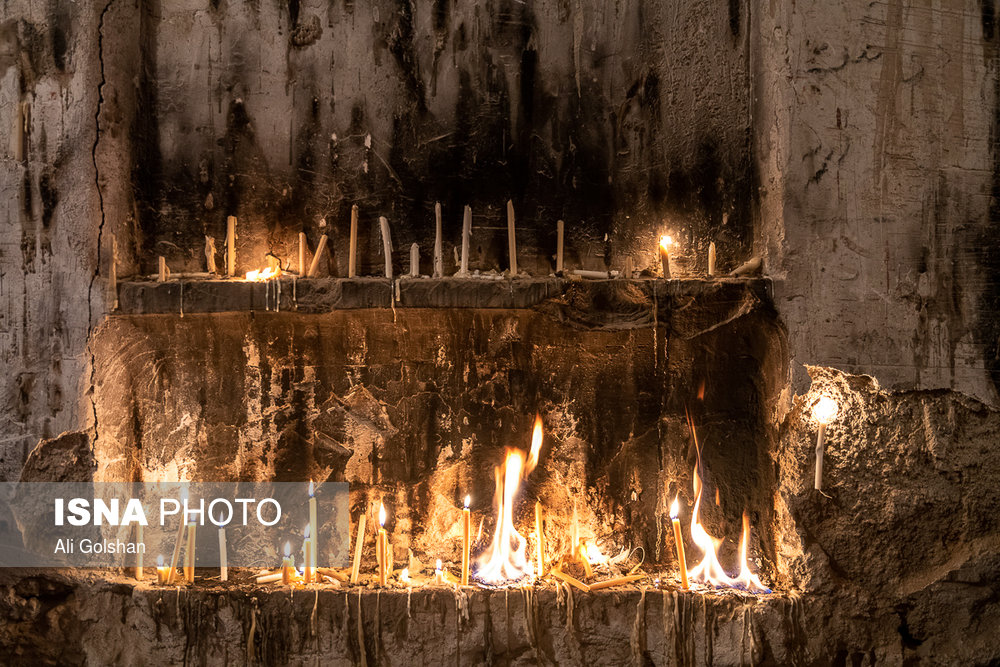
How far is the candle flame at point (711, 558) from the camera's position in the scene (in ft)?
10.5

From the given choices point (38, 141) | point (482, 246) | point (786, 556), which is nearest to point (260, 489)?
point (482, 246)

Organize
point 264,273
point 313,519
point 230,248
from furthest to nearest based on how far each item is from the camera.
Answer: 1. point 264,273
2. point 230,248
3. point 313,519

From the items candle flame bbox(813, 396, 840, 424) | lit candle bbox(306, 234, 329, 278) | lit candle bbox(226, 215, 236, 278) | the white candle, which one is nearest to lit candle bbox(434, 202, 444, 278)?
lit candle bbox(306, 234, 329, 278)

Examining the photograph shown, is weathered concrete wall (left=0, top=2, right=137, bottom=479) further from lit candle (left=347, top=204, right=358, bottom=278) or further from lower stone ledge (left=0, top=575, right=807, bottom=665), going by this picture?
lit candle (left=347, top=204, right=358, bottom=278)

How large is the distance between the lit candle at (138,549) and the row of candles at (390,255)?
119 cm

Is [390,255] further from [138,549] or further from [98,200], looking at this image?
[138,549]

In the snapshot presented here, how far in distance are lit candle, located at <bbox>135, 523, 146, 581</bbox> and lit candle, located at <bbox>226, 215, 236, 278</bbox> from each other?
1276 mm

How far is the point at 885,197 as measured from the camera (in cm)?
312

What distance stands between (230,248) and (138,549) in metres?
1.47

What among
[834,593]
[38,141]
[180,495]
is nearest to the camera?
[834,593]

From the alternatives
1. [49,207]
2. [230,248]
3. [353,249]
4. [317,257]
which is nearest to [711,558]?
[353,249]

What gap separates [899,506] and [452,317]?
2.16 m

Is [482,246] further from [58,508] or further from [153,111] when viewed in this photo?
[58,508]

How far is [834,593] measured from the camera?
3041mm
